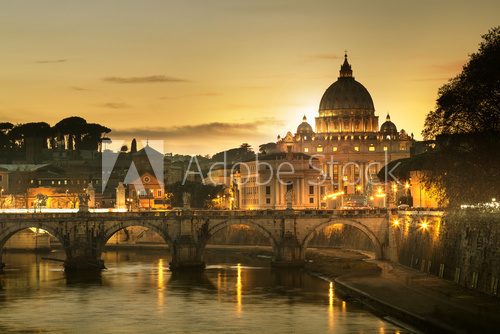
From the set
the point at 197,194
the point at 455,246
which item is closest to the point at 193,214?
the point at 455,246

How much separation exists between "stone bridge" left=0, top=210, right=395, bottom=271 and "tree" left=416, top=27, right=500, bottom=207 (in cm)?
2239

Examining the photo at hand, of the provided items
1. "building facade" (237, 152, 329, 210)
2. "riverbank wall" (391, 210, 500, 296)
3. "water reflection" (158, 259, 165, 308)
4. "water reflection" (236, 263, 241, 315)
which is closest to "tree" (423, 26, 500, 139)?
"riverbank wall" (391, 210, 500, 296)

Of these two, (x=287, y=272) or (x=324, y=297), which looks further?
(x=287, y=272)

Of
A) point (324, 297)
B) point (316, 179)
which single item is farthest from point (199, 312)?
point (316, 179)

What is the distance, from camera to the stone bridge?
94312 millimetres

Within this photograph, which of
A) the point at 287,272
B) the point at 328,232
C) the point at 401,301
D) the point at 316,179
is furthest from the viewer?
the point at 316,179

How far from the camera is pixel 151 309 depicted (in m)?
69.0

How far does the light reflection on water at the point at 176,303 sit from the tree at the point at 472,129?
984 cm

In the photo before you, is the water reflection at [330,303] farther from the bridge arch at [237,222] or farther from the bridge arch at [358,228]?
the bridge arch at [237,222]

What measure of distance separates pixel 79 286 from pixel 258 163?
346 ft

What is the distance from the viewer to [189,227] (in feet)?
311

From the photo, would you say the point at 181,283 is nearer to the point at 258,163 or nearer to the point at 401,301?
the point at 401,301

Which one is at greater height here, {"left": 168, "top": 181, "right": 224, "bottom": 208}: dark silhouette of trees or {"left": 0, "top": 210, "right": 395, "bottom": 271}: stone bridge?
{"left": 168, "top": 181, "right": 224, "bottom": 208}: dark silhouette of trees

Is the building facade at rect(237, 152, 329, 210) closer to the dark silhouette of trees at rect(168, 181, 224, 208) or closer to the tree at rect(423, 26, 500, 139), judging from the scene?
the dark silhouette of trees at rect(168, 181, 224, 208)
